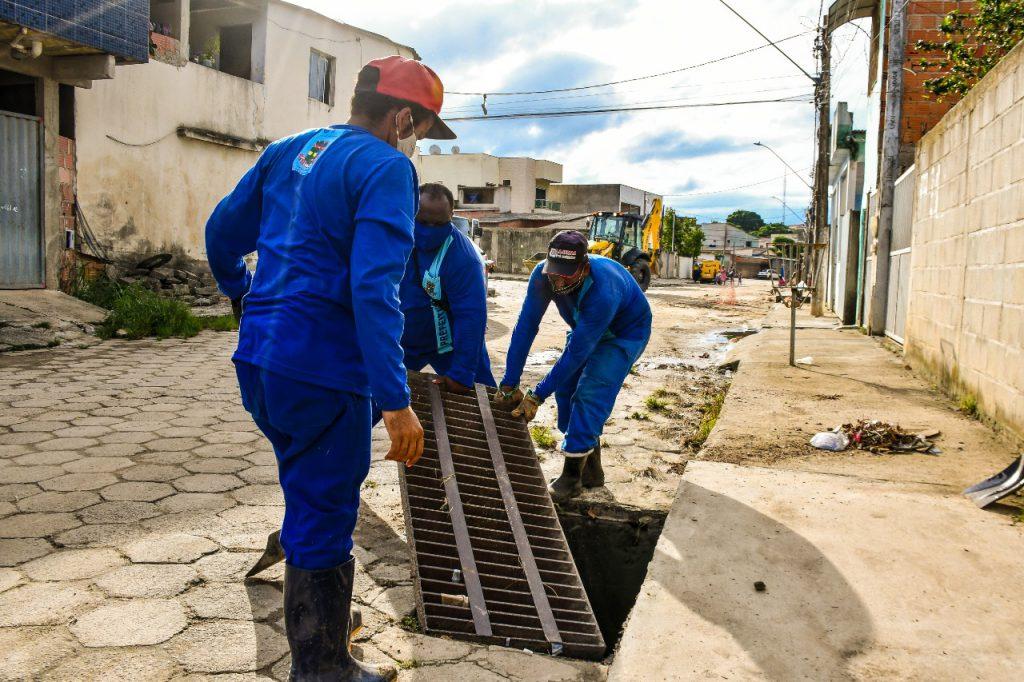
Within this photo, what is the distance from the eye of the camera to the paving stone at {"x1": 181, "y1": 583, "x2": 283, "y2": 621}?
247 cm

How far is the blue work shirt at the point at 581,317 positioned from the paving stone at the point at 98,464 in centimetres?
207

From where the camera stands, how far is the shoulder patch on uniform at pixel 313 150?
196 centimetres

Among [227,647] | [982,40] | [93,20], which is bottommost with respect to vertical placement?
[227,647]

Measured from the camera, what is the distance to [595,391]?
4.05 meters

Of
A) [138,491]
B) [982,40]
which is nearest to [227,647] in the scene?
[138,491]

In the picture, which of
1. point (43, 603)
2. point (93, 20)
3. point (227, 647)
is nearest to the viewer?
point (227, 647)

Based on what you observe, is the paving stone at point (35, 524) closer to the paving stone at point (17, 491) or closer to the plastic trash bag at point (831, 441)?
the paving stone at point (17, 491)

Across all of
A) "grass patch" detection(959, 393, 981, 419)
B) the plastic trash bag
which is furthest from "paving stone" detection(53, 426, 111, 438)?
"grass patch" detection(959, 393, 981, 419)

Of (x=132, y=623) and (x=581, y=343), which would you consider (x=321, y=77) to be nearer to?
(x=581, y=343)

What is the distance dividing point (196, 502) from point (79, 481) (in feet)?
2.25

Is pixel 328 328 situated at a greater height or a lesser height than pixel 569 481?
greater

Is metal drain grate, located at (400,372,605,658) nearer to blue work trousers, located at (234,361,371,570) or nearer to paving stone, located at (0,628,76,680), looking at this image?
blue work trousers, located at (234,361,371,570)

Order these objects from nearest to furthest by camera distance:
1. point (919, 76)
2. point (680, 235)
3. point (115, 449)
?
point (115, 449) < point (919, 76) < point (680, 235)

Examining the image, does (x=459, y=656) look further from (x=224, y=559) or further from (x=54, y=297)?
(x=54, y=297)
